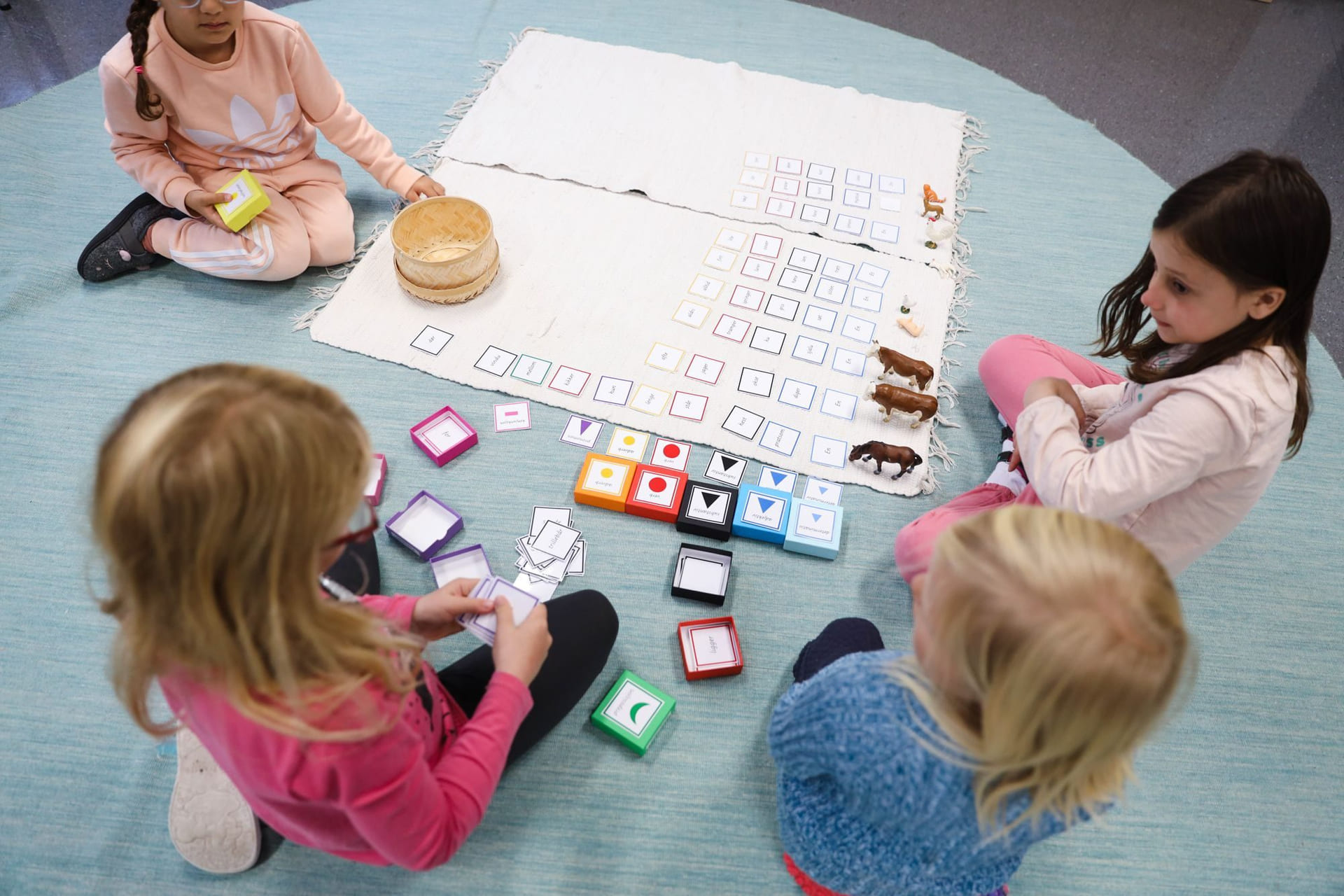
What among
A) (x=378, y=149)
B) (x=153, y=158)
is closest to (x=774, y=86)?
(x=378, y=149)

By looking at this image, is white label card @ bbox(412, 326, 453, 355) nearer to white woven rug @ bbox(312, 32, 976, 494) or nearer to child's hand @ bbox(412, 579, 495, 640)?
white woven rug @ bbox(312, 32, 976, 494)

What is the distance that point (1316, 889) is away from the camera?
1291mm

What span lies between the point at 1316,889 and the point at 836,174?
186 cm

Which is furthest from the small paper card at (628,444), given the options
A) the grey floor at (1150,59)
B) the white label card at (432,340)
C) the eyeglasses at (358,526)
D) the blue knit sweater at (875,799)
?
the grey floor at (1150,59)

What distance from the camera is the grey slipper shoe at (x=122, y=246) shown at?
6.16ft

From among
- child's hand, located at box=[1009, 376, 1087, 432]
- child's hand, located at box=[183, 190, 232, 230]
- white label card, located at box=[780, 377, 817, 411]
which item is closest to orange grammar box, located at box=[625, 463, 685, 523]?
white label card, located at box=[780, 377, 817, 411]

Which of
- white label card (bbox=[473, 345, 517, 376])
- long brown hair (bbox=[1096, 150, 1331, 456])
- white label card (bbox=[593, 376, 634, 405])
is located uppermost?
long brown hair (bbox=[1096, 150, 1331, 456])

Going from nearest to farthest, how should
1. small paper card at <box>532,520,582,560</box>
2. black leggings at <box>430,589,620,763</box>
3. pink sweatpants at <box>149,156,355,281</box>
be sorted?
black leggings at <box>430,589,620,763</box> → small paper card at <box>532,520,582,560</box> → pink sweatpants at <box>149,156,355,281</box>

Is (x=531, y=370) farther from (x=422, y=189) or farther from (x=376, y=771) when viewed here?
(x=376, y=771)

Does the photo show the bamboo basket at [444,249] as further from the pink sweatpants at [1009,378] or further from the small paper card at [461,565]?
the pink sweatpants at [1009,378]

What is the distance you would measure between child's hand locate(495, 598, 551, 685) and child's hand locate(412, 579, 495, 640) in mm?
36

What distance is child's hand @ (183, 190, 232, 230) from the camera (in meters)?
1.77

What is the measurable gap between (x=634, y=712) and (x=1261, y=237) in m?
1.16

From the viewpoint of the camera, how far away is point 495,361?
71.3 inches
